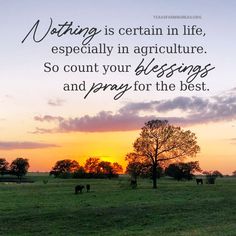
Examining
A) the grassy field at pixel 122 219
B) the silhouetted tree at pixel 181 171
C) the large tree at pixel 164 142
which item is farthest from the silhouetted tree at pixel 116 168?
the grassy field at pixel 122 219

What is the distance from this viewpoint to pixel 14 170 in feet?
650

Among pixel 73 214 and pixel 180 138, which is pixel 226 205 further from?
pixel 180 138

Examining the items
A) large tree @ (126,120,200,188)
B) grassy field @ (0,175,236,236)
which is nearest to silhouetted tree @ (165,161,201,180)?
large tree @ (126,120,200,188)

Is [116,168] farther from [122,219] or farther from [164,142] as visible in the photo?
[122,219]

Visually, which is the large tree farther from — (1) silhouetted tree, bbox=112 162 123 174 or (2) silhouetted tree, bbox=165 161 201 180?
(1) silhouetted tree, bbox=112 162 123 174

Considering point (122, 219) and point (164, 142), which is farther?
point (164, 142)

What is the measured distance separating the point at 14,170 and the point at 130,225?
173m

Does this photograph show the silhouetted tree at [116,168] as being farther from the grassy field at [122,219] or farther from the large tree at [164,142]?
the grassy field at [122,219]

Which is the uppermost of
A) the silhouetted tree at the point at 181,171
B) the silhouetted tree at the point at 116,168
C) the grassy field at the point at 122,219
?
the silhouetted tree at the point at 116,168

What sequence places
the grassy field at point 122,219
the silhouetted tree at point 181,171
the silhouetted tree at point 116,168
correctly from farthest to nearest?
the silhouetted tree at point 116,168, the silhouetted tree at point 181,171, the grassy field at point 122,219

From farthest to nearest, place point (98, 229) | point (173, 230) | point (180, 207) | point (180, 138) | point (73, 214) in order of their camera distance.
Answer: point (180, 138), point (180, 207), point (73, 214), point (98, 229), point (173, 230)

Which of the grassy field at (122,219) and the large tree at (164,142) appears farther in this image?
the large tree at (164,142)

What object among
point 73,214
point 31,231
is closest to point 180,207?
point 73,214

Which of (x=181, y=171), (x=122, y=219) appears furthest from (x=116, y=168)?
(x=122, y=219)
